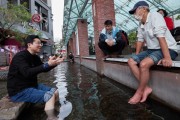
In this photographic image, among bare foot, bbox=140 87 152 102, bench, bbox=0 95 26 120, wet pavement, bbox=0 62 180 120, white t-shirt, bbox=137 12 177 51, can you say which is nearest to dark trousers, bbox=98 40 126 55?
wet pavement, bbox=0 62 180 120

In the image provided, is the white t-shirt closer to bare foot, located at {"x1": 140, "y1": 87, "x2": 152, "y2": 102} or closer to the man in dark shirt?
bare foot, located at {"x1": 140, "y1": 87, "x2": 152, "y2": 102}

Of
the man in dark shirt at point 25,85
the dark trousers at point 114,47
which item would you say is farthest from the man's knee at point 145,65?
the dark trousers at point 114,47

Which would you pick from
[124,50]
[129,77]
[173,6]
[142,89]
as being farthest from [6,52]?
[142,89]

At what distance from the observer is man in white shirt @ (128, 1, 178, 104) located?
4.36 meters

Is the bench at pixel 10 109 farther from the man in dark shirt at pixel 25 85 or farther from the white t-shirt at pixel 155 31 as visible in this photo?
the white t-shirt at pixel 155 31

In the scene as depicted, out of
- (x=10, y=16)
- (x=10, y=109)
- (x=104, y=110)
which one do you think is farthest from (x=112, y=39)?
(x=10, y=16)

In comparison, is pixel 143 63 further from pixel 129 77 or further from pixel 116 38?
pixel 116 38

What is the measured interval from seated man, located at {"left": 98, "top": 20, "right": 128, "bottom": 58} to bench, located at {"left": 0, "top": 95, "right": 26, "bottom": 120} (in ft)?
15.5

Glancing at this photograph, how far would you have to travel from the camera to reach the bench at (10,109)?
3900 mm

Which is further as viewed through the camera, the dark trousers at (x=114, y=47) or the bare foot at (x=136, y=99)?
the dark trousers at (x=114, y=47)

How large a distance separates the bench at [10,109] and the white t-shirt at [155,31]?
262 centimetres

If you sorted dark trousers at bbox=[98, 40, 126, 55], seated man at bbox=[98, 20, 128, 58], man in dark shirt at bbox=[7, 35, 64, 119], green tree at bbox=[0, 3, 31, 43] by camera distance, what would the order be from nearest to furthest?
man in dark shirt at bbox=[7, 35, 64, 119] < seated man at bbox=[98, 20, 128, 58] < dark trousers at bbox=[98, 40, 126, 55] < green tree at bbox=[0, 3, 31, 43]

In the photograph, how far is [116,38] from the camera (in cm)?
867

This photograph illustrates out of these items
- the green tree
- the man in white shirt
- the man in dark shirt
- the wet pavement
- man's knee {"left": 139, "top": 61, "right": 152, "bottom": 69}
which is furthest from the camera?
the green tree
